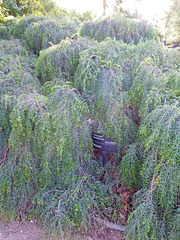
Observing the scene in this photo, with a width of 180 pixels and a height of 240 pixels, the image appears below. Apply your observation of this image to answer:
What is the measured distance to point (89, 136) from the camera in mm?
2682

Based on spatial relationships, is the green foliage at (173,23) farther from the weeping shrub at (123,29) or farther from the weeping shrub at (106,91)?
the weeping shrub at (106,91)

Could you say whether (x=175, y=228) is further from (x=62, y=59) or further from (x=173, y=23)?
(x=173, y=23)

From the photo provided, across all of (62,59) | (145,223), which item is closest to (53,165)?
(145,223)

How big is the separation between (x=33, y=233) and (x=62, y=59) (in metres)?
2.47

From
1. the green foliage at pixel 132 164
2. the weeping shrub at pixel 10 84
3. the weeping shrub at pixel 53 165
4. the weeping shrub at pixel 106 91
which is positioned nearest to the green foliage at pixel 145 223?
the green foliage at pixel 132 164

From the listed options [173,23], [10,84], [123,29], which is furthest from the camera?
[173,23]

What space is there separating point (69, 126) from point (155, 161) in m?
1.06

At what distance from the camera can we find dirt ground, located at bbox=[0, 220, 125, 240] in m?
2.53

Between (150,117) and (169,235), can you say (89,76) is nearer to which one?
(150,117)

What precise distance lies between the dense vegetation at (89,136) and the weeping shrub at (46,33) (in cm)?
89

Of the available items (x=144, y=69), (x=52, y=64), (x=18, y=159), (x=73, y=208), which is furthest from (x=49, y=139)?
(x=144, y=69)

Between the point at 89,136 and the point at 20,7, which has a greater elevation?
the point at 20,7

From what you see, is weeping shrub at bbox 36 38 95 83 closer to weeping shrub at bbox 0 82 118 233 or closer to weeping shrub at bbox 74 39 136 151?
weeping shrub at bbox 74 39 136 151

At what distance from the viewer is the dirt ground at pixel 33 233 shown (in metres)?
2.53
